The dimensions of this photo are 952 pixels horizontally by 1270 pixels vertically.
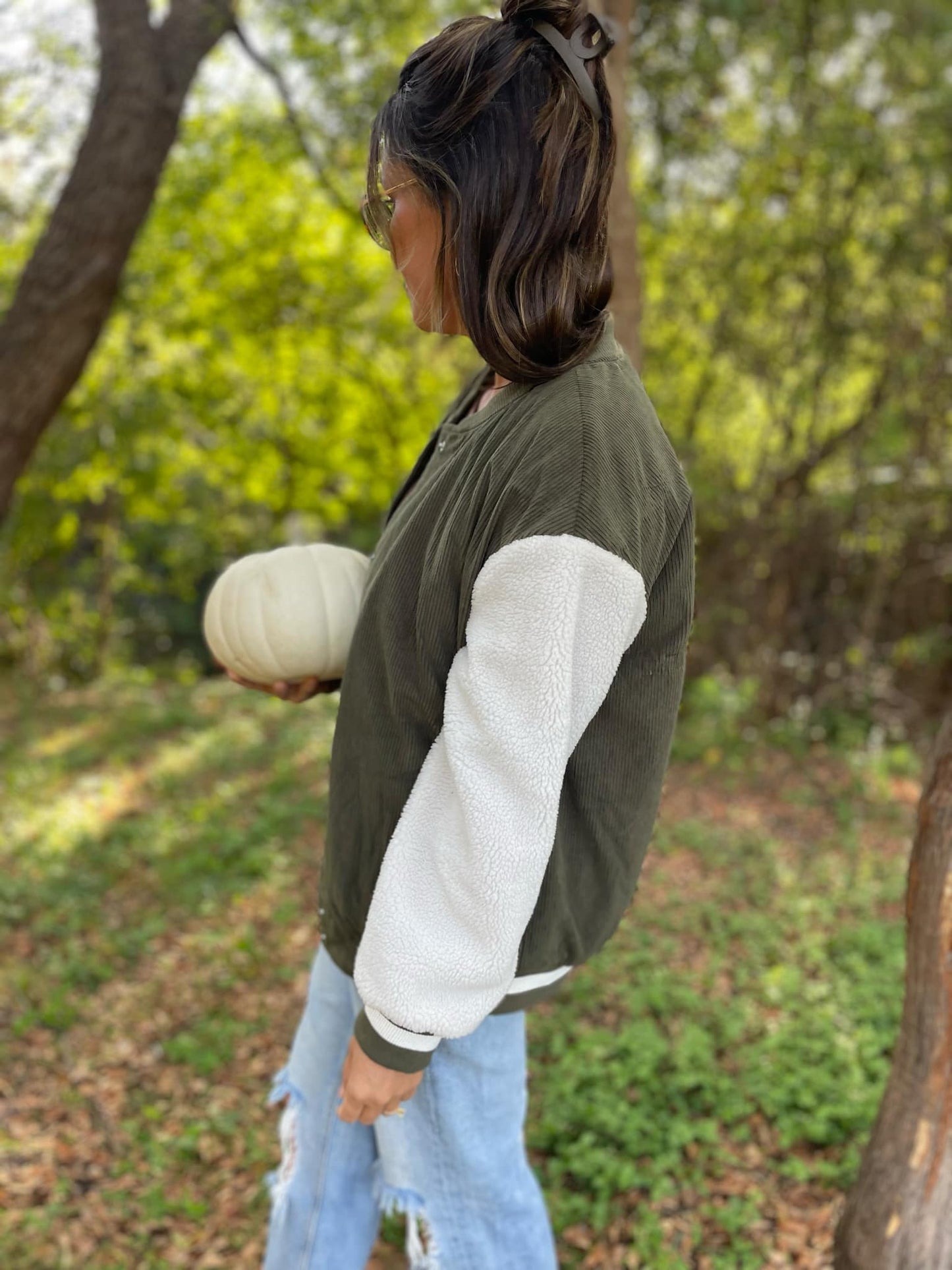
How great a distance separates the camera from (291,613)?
1.44 metres

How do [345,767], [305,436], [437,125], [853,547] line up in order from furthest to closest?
[305,436] < [853,547] < [345,767] < [437,125]

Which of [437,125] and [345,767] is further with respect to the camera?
[345,767]

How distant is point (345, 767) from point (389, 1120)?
1.68ft

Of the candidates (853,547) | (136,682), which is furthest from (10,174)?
(853,547)

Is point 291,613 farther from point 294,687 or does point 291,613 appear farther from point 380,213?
point 380,213

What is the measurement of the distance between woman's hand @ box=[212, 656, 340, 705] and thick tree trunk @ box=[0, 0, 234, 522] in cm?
336

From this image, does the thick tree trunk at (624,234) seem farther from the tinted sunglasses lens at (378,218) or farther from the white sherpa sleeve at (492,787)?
the white sherpa sleeve at (492,787)

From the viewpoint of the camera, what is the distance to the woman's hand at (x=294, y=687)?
5.06 feet

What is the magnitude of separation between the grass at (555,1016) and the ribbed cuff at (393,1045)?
1.27 metres

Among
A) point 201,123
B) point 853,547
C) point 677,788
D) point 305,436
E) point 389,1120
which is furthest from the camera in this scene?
point 305,436

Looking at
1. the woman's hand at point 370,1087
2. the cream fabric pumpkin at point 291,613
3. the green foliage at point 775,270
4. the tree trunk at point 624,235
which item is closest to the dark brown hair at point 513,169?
the cream fabric pumpkin at point 291,613

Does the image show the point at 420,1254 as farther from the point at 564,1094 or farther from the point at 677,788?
the point at 677,788

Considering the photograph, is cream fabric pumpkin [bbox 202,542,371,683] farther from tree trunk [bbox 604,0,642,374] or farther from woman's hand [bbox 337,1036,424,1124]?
tree trunk [bbox 604,0,642,374]

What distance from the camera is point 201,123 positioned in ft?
23.0
